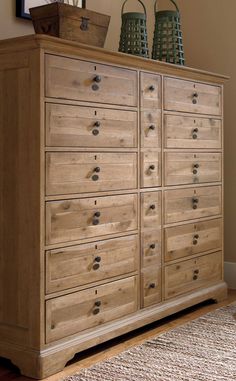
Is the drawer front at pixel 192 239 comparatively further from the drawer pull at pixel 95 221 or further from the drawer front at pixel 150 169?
the drawer pull at pixel 95 221

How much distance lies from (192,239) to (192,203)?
20 cm

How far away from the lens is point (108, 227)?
9.25 feet

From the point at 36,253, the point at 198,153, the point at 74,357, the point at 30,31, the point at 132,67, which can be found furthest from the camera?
the point at 198,153

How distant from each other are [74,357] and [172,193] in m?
1.02

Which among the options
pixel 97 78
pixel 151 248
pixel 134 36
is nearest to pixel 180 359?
pixel 151 248

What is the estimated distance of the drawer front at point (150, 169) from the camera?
3.05 meters

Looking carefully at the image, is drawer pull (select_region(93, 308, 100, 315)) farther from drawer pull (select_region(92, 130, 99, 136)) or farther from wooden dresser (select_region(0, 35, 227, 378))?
drawer pull (select_region(92, 130, 99, 136))

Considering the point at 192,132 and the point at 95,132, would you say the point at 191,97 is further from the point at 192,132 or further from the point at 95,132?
the point at 95,132

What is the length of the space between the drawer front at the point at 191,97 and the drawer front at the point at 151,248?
2.15 feet

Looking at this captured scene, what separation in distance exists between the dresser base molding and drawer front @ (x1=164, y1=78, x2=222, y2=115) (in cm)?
104

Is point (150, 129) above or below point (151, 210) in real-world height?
above

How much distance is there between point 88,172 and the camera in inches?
106

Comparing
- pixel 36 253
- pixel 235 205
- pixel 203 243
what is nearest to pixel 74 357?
pixel 36 253

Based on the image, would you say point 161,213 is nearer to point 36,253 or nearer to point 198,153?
point 198,153
